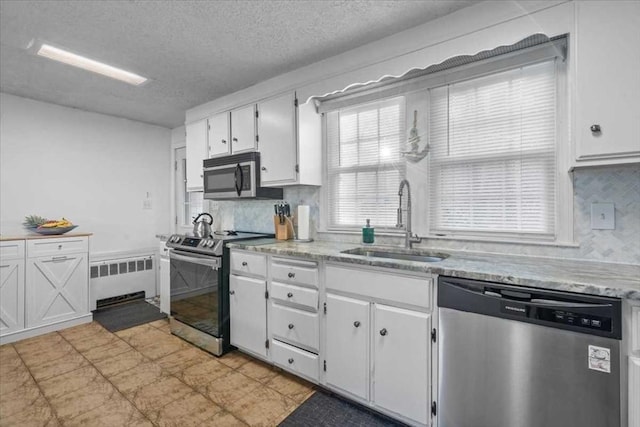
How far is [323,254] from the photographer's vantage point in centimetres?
201

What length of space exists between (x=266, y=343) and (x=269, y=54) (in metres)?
2.24

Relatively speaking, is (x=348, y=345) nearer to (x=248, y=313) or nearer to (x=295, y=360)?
(x=295, y=360)

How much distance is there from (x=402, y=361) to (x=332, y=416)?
1.90ft

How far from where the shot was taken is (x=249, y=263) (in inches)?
97.4

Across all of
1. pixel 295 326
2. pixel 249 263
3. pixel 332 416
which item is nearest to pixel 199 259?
pixel 249 263

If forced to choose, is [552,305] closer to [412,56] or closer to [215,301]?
[412,56]

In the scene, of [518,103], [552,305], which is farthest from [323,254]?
[518,103]

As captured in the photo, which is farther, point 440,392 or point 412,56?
point 412,56

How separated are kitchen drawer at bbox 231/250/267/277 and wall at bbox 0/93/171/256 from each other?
2.51 meters

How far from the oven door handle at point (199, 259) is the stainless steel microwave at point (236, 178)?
0.65 meters

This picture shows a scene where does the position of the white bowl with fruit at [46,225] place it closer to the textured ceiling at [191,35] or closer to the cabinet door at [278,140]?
the textured ceiling at [191,35]

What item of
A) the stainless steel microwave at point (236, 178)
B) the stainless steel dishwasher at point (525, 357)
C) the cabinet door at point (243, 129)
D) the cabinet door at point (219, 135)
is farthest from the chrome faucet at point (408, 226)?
the cabinet door at point (219, 135)

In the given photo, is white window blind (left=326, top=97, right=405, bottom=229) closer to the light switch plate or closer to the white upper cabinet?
the white upper cabinet

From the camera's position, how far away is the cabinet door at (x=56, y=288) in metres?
3.09
